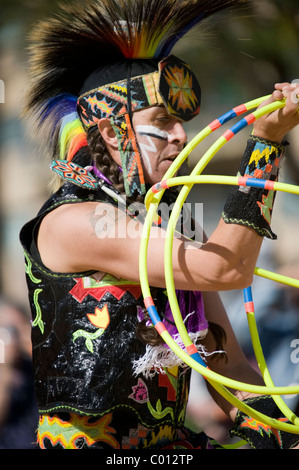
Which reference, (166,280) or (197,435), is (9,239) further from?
(166,280)

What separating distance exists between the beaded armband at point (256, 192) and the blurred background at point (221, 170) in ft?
6.83

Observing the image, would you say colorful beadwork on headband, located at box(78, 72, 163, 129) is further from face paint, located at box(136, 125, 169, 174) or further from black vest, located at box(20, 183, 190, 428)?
black vest, located at box(20, 183, 190, 428)

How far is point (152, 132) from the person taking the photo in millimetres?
2438

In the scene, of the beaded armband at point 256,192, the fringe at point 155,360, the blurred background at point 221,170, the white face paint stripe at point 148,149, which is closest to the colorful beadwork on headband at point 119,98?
the white face paint stripe at point 148,149

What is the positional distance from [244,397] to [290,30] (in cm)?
252

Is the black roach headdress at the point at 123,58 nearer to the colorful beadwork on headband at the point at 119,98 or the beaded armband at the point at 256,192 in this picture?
the colorful beadwork on headband at the point at 119,98

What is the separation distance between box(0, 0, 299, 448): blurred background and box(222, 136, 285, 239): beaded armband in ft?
6.83

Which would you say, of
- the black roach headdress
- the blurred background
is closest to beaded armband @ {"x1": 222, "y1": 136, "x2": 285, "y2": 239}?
the black roach headdress

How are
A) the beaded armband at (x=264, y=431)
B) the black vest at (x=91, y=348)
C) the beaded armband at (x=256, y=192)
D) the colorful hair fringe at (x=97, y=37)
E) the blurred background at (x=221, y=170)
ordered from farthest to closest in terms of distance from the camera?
the blurred background at (x=221, y=170)
the colorful hair fringe at (x=97, y=37)
the beaded armband at (x=264, y=431)
the black vest at (x=91, y=348)
the beaded armband at (x=256, y=192)

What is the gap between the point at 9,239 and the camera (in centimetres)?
411

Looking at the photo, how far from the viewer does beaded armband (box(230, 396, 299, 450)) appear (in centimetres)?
238

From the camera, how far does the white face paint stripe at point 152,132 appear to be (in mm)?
2438

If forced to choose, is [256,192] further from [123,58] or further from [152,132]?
[123,58]

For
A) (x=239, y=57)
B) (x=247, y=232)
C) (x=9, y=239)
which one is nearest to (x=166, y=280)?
(x=247, y=232)
